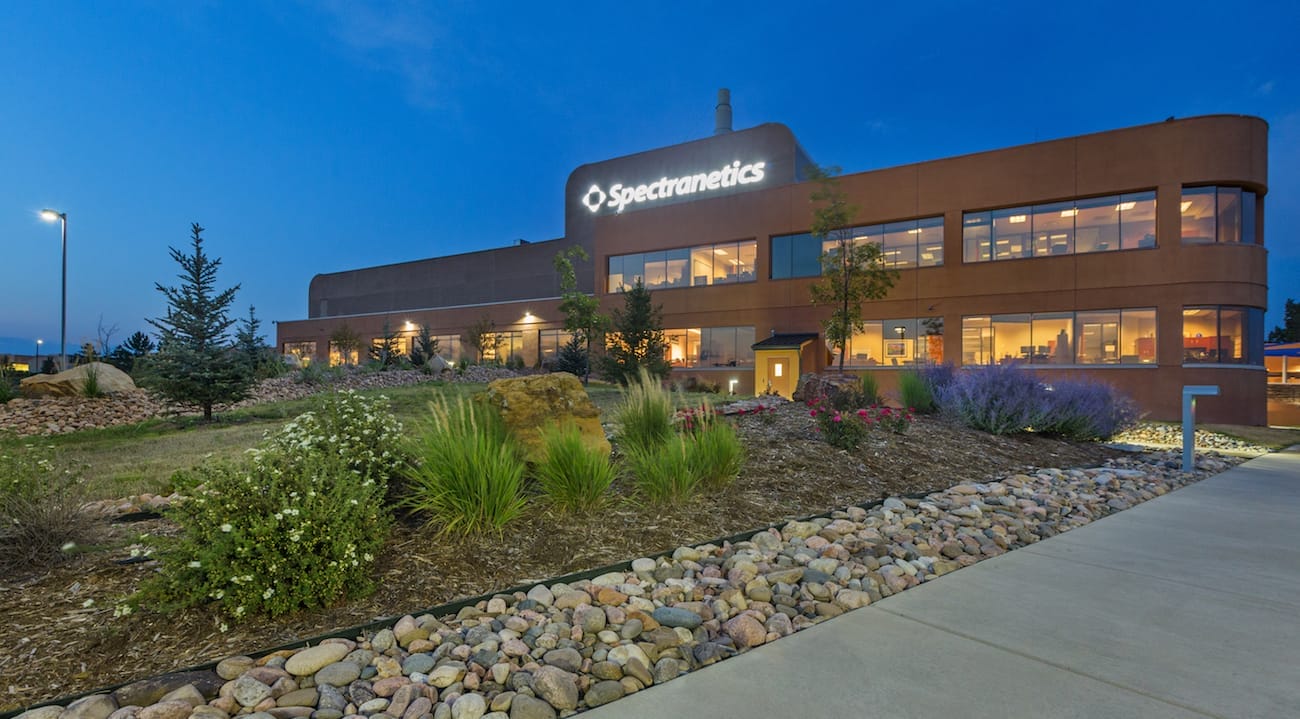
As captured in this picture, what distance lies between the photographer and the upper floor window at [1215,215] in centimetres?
1880

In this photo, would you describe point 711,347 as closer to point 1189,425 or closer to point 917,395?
point 917,395

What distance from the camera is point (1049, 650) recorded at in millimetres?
2723

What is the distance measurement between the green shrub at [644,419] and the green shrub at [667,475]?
78 centimetres

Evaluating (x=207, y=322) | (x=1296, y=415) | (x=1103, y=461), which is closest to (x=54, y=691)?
(x=1103, y=461)

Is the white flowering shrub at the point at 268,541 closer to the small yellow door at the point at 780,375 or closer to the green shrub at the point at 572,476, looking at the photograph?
the green shrub at the point at 572,476

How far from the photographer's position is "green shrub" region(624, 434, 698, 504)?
5020mm

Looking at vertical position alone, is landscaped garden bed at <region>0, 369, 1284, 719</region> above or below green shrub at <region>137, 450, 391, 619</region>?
below

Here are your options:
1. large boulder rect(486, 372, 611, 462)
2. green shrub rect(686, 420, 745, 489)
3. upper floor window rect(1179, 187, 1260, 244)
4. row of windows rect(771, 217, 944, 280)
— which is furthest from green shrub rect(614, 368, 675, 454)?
upper floor window rect(1179, 187, 1260, 244)

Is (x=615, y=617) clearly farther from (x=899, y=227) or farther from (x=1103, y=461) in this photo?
(x=899, y=227)

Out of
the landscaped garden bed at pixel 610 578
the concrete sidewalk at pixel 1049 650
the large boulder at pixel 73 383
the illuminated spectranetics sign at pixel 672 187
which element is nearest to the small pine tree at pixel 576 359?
the illuminated spectranetics sign at pixel 672 187

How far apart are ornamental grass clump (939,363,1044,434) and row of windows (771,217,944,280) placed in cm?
1131

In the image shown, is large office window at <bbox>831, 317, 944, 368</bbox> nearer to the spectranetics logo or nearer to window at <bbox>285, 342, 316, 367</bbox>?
the spectranetics logo

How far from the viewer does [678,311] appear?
28.1m

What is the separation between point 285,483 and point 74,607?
1095 mm
